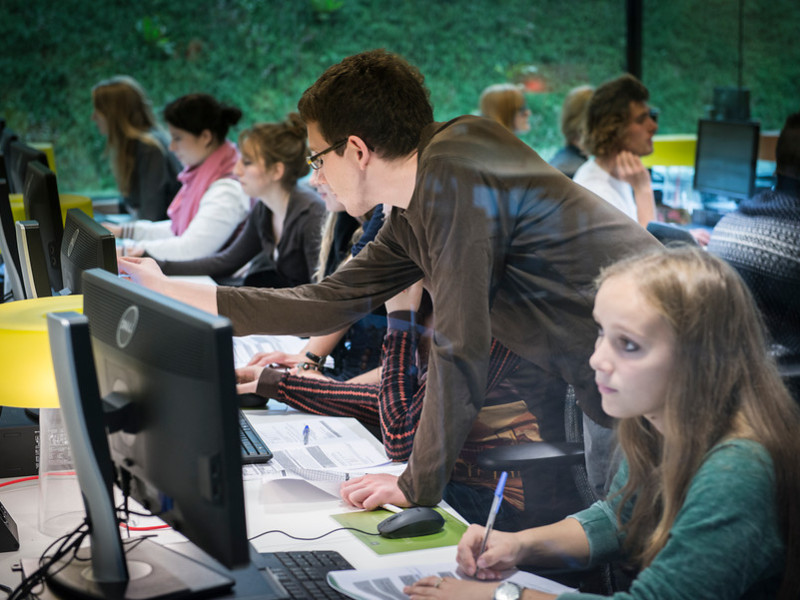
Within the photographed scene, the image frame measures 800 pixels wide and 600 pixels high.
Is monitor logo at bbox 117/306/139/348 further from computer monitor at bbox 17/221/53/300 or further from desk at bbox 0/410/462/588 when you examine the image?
computer monitor at bbox 17/221/53/300

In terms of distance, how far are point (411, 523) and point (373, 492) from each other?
0.12 m

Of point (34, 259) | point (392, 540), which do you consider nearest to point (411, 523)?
point (392, 540)

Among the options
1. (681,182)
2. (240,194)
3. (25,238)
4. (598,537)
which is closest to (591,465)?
(598,537)

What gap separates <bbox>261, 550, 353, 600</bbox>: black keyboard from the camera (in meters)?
1.19

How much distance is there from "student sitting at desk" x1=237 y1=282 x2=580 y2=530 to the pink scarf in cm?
187

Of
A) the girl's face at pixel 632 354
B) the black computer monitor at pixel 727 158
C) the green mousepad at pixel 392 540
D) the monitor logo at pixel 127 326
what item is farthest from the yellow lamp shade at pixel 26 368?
the black computer monitor at pixel 727 158

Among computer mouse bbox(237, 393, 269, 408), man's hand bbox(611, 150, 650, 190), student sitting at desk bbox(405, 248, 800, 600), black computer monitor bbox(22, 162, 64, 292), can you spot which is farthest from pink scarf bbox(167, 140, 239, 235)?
student sitting at desk bbox(405, 248, 800, 600)

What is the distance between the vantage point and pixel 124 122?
4.50 m

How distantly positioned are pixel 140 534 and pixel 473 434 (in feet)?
1.85

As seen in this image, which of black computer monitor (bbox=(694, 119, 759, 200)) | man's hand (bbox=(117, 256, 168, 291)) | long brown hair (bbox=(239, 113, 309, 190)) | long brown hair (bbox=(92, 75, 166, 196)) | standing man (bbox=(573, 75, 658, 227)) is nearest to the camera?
man's hand (bbox=(117, 256, 168, 291))

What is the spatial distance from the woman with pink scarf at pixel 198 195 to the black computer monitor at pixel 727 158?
86.1 inches

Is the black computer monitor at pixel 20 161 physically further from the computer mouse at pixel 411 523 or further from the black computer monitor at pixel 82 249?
the computer mouse at pixel 411 523

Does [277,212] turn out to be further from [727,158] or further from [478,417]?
[727,158]

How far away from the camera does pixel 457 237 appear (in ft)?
4.51
